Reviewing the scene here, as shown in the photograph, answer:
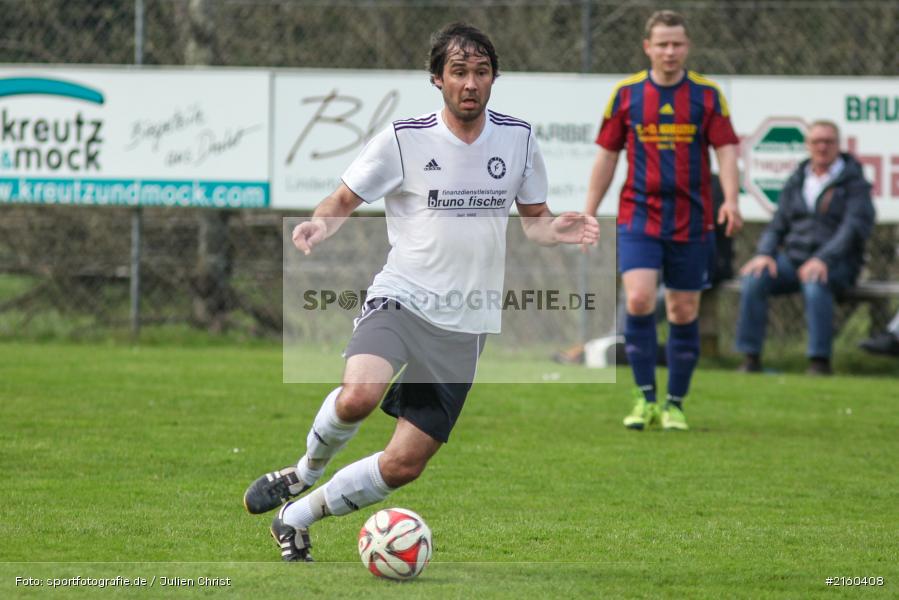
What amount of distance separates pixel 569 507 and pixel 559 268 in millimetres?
6973

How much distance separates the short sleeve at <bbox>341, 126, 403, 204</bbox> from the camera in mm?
5035

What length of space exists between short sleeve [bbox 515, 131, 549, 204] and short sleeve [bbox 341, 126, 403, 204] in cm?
51

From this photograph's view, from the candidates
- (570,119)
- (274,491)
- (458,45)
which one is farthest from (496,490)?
(570,119)

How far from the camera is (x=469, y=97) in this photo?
16.4ft

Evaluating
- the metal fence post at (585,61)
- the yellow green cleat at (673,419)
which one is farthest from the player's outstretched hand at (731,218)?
the metal fence post at (585,61)

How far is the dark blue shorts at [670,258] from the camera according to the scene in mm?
8422

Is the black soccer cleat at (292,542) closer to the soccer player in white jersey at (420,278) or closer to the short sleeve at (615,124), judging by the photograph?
the soccer player in white jersey at (420,278)

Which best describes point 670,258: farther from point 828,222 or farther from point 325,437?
point 325,437

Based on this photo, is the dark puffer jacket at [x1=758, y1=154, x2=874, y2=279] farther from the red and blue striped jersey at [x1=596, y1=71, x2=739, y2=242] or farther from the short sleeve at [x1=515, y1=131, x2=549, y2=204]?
the short sleeve at [x1=515, y1=131, x2=549, y2=204]

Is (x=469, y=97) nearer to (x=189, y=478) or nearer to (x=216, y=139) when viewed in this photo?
(x=189, y=478)

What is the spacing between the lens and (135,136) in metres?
12.5

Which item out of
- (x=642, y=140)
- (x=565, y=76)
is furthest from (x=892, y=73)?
(x=642, y=140)

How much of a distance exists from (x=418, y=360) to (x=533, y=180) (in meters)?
0.88

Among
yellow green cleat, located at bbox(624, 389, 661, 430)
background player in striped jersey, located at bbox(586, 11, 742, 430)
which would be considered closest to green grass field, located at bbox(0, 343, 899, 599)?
yellow green cleat, located at bbox(624, 389, 661, 430)
